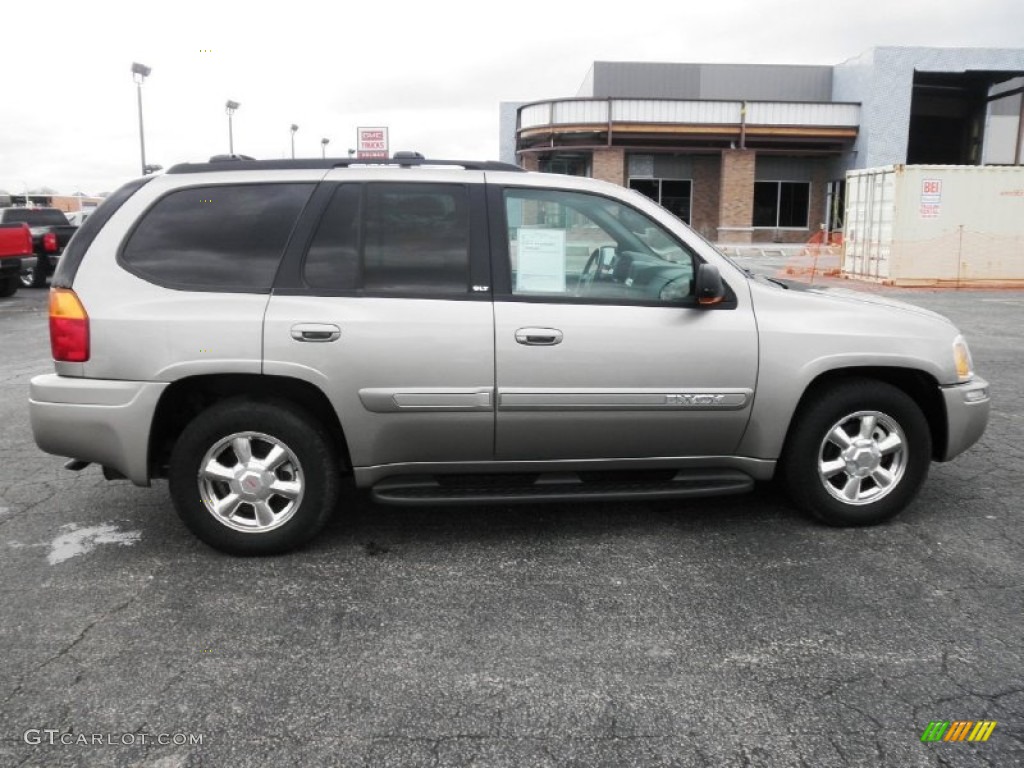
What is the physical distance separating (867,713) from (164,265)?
339 centimetres

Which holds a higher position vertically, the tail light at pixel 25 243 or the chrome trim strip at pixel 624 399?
the tail light at pixel 25 243

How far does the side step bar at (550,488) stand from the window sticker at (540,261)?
912 mm

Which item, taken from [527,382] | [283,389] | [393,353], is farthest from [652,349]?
[283,389]

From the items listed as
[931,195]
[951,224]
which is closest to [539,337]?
[931,195]

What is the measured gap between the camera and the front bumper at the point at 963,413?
15.1ft

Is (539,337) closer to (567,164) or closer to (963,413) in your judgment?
(963,413)

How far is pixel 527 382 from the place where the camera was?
4.15m

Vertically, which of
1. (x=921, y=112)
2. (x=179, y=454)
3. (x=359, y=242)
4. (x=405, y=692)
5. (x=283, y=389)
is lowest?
(x=405, y=692)

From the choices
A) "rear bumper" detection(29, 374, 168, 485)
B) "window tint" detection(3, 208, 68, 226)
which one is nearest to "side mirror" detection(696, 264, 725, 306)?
"rear bumper" detection(29, 374, 168, 485)

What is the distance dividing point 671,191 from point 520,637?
116 ft

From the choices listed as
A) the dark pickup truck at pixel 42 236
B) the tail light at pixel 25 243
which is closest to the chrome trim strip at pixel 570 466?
the tail light at pixel 25 243

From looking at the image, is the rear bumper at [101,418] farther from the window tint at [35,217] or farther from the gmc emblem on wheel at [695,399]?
the window tint at [35,217]

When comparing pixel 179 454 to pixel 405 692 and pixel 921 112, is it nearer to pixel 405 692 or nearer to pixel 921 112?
pixel 405 692

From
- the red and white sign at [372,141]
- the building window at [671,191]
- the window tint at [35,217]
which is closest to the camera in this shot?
the red and white sign at [372,141]
